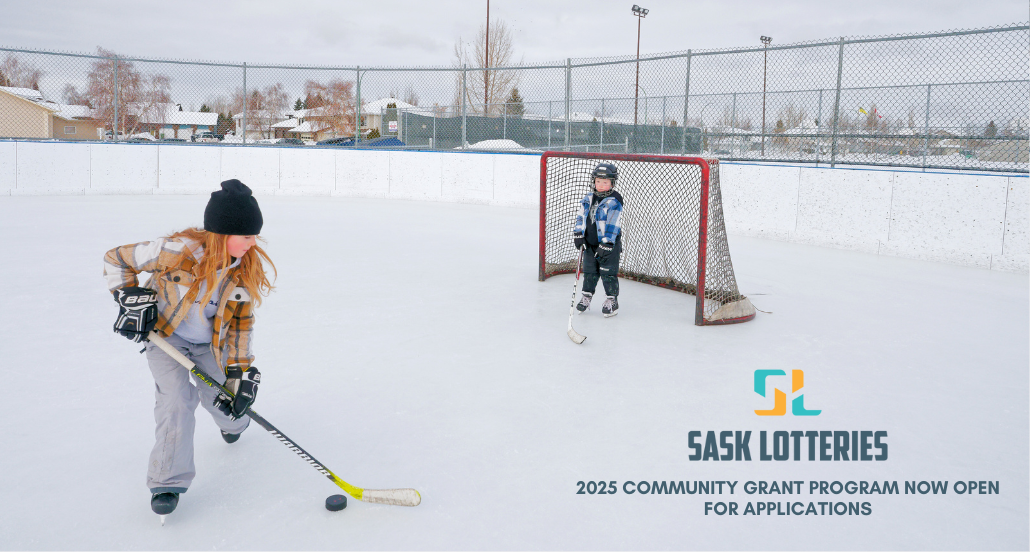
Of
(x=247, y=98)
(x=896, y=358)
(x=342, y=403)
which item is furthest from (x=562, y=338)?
(x=247, y=98)

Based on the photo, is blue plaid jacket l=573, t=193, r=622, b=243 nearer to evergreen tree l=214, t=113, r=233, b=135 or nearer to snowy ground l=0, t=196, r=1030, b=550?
snowy ground l=0, t=196, r=1030, b=550

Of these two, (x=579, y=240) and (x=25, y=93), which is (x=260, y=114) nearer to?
(x=25, y=93)

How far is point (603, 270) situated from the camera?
459cm

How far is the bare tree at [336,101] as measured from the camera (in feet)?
44.3

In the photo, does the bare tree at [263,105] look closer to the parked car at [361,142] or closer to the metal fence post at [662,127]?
the parked car at [361,142]

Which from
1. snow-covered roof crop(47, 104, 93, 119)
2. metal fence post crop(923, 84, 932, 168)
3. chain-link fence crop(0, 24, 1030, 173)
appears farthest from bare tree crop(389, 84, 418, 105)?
metal fence post crop(923, 84, 932, 168)

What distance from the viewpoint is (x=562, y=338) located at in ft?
13.2

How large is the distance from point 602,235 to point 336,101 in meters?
13.6

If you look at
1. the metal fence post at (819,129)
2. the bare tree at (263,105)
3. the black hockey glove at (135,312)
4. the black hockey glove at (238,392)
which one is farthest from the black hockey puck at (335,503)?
the bare tree at (263,105)

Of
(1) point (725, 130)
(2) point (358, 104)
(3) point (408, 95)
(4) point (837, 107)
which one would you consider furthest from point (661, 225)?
(3) point (408, 95)

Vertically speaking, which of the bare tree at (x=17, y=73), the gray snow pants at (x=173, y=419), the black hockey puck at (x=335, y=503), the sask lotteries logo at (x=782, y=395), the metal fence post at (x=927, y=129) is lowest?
the black hockey puck at (x=335, y=503)

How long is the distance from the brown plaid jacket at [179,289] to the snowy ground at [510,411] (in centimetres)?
45

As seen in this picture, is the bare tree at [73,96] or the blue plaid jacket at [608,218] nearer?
the blue plaid jacket at [608,218]

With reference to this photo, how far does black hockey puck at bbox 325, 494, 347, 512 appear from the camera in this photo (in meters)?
2.12
